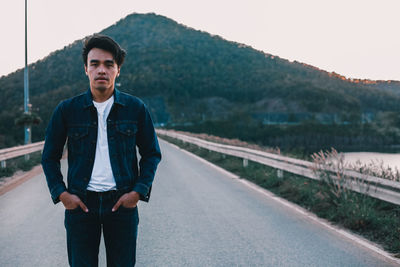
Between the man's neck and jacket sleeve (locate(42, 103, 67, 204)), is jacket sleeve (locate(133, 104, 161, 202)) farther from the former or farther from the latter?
jacket sleeve (locate(42, 103, 67, 204))

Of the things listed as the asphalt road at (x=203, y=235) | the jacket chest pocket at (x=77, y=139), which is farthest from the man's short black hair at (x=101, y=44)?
the asphalt road at (x=203, y=235)

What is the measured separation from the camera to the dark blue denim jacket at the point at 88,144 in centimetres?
245

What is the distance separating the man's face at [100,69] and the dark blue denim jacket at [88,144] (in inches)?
3.5

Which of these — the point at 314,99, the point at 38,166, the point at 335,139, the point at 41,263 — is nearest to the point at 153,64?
the point at 314,99

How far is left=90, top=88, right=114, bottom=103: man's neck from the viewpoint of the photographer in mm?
2586

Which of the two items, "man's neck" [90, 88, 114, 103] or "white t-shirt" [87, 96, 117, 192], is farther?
"man's neck" [90, 88, 114, 103]

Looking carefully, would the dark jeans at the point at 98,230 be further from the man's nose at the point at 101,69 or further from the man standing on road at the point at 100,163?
the man's nose at the point at 101,69

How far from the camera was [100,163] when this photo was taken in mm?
2467

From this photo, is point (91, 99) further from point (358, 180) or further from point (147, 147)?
point (358, 180)

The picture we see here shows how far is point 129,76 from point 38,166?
138860 millimetres

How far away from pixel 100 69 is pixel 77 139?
47 centimetres

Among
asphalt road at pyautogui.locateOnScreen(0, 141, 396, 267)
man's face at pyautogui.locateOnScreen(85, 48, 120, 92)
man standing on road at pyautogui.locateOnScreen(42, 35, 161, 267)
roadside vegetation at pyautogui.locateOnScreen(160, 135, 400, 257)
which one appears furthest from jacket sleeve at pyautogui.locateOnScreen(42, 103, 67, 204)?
roadside vegetation at pyautogui.locateOnScreen(160, 135, 400, 257)

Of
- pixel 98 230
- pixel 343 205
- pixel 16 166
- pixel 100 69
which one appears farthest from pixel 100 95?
pixel 16 166

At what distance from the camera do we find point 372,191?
6402 mm
